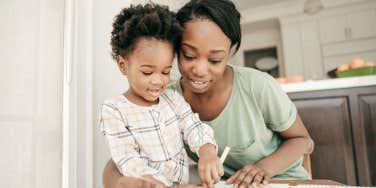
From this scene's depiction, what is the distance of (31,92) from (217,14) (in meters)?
0.46

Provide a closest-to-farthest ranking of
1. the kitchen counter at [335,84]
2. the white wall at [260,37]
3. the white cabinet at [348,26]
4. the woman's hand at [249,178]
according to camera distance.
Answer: the woman's hand at [249,178]
the kitchen counter at [335,84]
the white cabinet at [348,26]
the white wall at [260,37]

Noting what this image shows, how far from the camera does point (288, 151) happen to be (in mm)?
798

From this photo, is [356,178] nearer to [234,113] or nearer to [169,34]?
[234,113]

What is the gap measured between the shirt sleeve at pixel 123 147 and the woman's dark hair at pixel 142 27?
127mm

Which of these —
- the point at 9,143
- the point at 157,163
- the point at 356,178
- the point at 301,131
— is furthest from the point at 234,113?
the point at 356,178

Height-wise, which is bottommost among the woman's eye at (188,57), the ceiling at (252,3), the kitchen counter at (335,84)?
the woman's eye at (188,57)

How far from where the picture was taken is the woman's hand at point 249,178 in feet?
2.06

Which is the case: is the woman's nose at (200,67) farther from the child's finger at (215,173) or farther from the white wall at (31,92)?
the white wall at (31,92)

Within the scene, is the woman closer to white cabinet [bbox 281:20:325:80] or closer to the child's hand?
the child's hand

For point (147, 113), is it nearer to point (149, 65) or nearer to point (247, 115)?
point (149, 65)

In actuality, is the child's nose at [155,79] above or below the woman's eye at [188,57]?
below

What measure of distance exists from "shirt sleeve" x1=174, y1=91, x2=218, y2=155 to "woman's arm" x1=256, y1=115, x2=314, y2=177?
21 centimetres

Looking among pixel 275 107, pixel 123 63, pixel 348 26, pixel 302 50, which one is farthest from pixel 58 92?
pixel 348 26

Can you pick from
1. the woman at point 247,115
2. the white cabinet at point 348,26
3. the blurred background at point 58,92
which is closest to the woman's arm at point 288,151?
the woman at point 247,115
